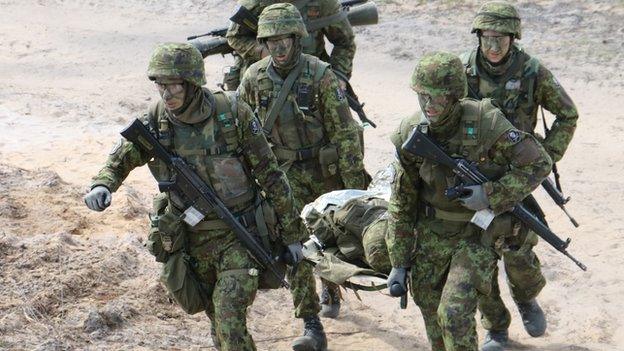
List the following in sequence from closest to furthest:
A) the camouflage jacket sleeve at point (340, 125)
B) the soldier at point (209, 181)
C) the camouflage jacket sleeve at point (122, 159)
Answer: the soldier at point (209, 181) → the camouflage jacket sleeve at point (122, 159) → the camouflage jacket sleeve at point (340, 125)

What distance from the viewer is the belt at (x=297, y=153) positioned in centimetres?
843

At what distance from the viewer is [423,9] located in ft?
57.7

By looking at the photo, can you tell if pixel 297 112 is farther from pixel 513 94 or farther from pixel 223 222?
pixel 223 222

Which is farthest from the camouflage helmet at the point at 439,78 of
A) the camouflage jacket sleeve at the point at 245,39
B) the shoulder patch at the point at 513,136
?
the camouflage jacket sleeve at the point at 245,39

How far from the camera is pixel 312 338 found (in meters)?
8.16

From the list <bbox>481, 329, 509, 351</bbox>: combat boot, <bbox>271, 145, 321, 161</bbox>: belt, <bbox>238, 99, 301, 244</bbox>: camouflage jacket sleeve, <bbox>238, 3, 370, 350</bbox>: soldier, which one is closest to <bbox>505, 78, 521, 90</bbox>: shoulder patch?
<bbox>238, 3, 370, 350</bbox>: soldier

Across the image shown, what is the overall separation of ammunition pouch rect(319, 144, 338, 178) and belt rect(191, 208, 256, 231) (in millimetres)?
1499

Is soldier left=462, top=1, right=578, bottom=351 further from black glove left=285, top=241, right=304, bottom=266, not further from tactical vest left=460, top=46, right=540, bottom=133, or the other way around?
black glove left=285, top=241, right=304, bottom=266

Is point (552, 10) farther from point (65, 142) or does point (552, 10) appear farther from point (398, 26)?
point (65, 142)

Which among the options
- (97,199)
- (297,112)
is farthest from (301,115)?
(97,199)

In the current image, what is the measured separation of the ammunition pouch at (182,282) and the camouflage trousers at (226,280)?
70mm

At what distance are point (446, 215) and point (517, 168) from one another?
19.5 inches

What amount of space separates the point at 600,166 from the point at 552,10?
209 inches

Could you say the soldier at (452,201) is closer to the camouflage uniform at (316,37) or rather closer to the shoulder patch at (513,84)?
the shoulder patch at (513,84)
